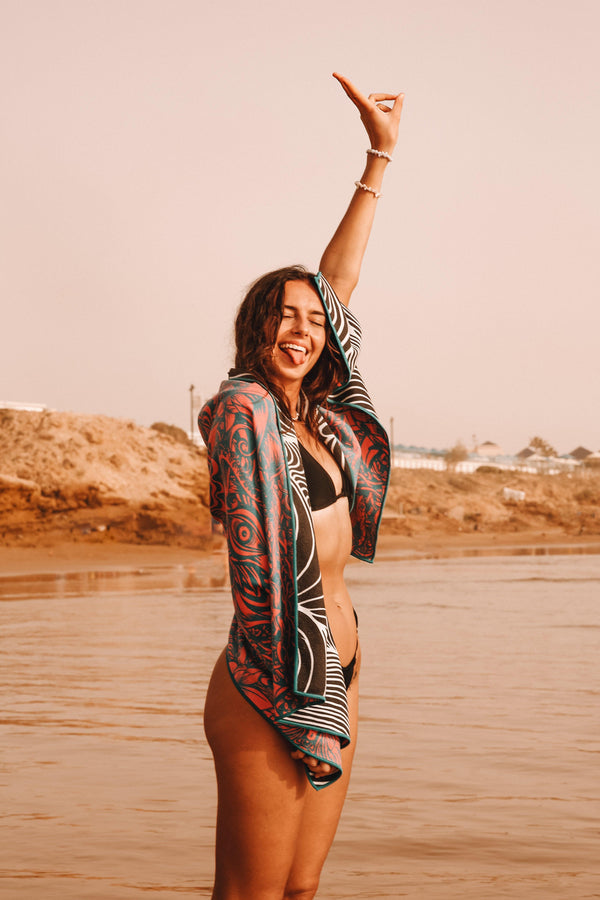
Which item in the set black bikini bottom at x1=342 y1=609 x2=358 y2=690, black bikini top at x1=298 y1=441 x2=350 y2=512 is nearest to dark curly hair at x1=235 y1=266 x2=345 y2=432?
black bikini top at x1=298 y1=441 x2=350 y2=512

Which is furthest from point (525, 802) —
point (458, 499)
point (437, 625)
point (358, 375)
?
point (458, 499)

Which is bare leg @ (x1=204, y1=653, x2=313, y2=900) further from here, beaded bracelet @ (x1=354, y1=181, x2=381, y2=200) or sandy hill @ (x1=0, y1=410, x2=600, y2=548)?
sandy hill @ (x1=0, y1=410, x2=600, y2=548)

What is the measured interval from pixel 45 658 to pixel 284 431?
24.8 ft

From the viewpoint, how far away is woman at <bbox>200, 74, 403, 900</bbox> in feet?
7.13

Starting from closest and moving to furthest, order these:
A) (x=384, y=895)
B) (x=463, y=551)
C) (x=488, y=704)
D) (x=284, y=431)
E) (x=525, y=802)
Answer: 1. (x=284, y=431)
2. (x=384, y=895)
3. (x=525, y=802)
4. (x=488, y=704)
5. (x=463, y=551)

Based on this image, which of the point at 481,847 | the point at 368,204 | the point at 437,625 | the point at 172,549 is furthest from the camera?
the point at 172,549

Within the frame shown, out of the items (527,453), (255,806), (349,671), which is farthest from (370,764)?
(527,453)

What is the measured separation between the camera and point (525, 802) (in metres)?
4.75

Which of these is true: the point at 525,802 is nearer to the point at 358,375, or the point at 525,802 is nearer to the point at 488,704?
the point at 488,704

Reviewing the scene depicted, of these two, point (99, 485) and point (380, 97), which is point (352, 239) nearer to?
point (380, 97)

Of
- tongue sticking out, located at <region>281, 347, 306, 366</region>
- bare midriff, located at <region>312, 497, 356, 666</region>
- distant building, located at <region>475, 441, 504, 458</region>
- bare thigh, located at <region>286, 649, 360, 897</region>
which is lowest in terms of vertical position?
distant building, located at <region>475, 441, 504, 458</region>

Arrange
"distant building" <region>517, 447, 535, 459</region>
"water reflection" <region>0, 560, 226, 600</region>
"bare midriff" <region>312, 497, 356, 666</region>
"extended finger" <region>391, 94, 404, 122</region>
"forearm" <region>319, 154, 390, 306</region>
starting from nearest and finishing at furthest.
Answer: "bare midriff" <region>312, 497, 356, 666</region> < "forearm" <region>319, 154, 390, 306</region> < "extended finger" <region>391, 94, 404, 122</region> < "water reflection" <region>0, 560, 226, 600</region> < "distant building" <region>517, 447, 535, 459</region>

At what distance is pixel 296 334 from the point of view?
8.20ft

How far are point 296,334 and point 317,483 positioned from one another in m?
0.38
